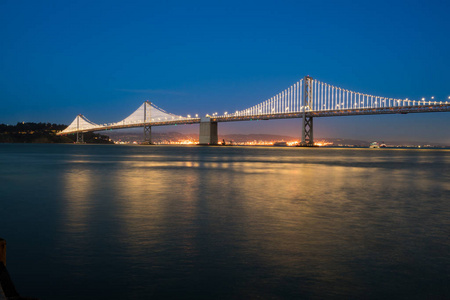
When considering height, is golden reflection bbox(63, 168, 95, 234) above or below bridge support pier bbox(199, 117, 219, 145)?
below

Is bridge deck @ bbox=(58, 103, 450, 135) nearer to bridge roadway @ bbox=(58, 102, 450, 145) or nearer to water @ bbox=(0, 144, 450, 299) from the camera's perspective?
bridge roadway @ bbox=(58, 102, 450, 145)

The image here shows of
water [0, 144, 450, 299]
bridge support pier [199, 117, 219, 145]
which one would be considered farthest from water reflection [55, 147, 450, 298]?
bridge support pier [199, 117, 219, 145]

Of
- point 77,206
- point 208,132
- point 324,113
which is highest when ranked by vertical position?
point 324,113

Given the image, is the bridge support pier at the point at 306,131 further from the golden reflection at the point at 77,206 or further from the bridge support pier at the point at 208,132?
the golden reflection at the point at 77,206

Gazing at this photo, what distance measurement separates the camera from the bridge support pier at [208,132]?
86000 millimetres

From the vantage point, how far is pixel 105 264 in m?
4.15

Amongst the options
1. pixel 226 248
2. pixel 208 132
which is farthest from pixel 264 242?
pixel 208 132

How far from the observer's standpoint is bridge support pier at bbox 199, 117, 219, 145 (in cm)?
8600

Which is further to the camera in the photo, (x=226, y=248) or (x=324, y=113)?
(x=324, y=113)

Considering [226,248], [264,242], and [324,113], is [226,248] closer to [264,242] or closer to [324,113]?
[264,242]

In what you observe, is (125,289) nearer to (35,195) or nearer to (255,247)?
(255,247)

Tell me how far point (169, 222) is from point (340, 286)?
3.51 meters

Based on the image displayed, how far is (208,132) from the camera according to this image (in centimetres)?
8794

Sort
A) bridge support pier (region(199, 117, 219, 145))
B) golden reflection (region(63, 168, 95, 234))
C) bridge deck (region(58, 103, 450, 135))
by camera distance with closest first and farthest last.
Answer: golden reflection (region(63, 168, 95, 234))
bridge deck (region(58, 103, 450, 135))
bridge support pier (region(199, 117, 219, 145))
